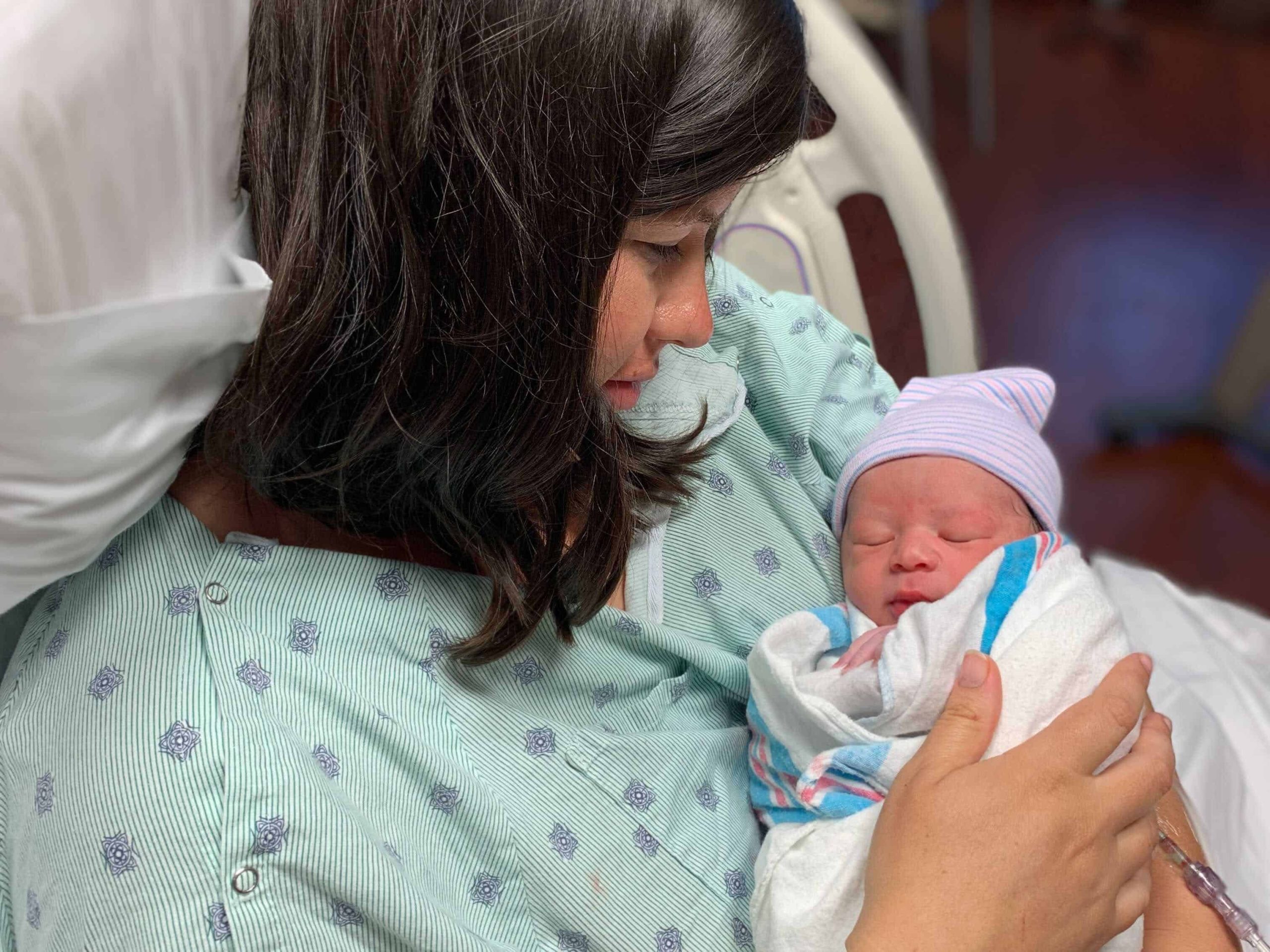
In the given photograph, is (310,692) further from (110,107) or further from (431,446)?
(110,107)

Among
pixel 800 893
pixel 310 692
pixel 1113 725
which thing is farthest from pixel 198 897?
pixel 1113 725

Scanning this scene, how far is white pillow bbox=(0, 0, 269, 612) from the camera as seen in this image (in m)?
0.59

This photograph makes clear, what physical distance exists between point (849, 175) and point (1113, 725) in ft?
2.61

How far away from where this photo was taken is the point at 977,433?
119 cm

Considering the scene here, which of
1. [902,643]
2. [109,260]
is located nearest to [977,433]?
[902,643]

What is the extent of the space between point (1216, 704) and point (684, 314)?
833mm

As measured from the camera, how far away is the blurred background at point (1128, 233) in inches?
107

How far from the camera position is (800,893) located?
923 mm

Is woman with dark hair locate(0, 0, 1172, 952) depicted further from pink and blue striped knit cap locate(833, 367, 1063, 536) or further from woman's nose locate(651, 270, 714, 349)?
pink and blue striped knit cap locate(833, 367, 1063, 536)

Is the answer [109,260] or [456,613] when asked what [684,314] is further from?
[109,260]

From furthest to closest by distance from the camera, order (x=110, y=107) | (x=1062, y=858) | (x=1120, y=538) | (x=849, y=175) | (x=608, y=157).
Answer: (x=1120, y=538) < (x=849, y=175) < (x=1062, y=858) < (x=608, y=157) < (x=110, y=107)

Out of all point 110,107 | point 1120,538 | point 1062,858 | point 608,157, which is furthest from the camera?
point 1120,538

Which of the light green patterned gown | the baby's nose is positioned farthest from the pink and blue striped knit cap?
the light green patterned gown

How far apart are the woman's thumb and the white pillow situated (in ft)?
1.97
